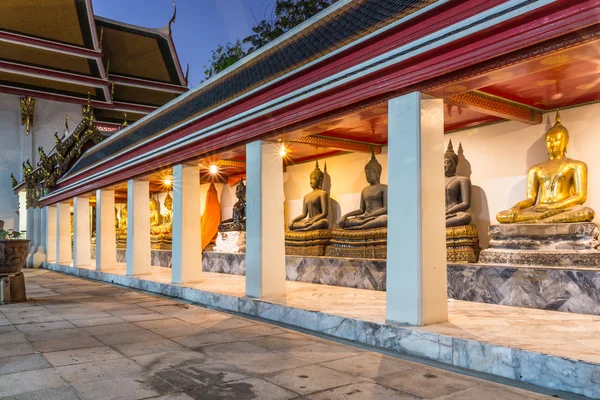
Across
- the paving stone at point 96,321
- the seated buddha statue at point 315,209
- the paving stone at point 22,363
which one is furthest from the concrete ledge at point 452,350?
the seated buddha statue at point 315,209

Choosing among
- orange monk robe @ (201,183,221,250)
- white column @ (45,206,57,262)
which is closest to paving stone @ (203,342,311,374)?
orange monk robe @ (201,183,221,250)

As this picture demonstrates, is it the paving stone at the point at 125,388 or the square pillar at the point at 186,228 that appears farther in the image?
the square pillar at the point at 186,228

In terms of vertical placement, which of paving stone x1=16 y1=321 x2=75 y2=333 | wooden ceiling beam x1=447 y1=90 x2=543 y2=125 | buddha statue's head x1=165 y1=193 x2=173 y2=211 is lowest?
paving stone x1=16 y1=321 x2=75 y2=333

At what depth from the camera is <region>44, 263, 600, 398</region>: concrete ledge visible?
123 inches

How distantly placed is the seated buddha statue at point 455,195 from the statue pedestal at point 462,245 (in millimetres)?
225

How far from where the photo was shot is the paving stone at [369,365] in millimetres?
3727

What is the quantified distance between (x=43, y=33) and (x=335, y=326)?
18502 mm

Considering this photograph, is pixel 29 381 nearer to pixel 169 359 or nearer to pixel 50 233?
pixel 169 359

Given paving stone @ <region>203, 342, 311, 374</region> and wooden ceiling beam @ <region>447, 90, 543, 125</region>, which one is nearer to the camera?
paving stone @ <region>203, 342, 311, 374</region>

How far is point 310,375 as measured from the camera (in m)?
3.66

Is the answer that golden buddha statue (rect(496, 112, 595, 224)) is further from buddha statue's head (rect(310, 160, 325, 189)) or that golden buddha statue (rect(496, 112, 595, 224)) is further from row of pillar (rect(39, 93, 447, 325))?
buddha statue's head (rect(310, 160, 325, 189))

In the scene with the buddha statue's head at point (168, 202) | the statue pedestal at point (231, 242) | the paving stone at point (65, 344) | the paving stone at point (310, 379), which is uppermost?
the buddha statue's head at point (168, 202)

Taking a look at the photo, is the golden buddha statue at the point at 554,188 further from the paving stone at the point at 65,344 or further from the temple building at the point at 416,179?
the paving stone at the point at 65,344

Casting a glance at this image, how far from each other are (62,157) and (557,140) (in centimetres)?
1287
